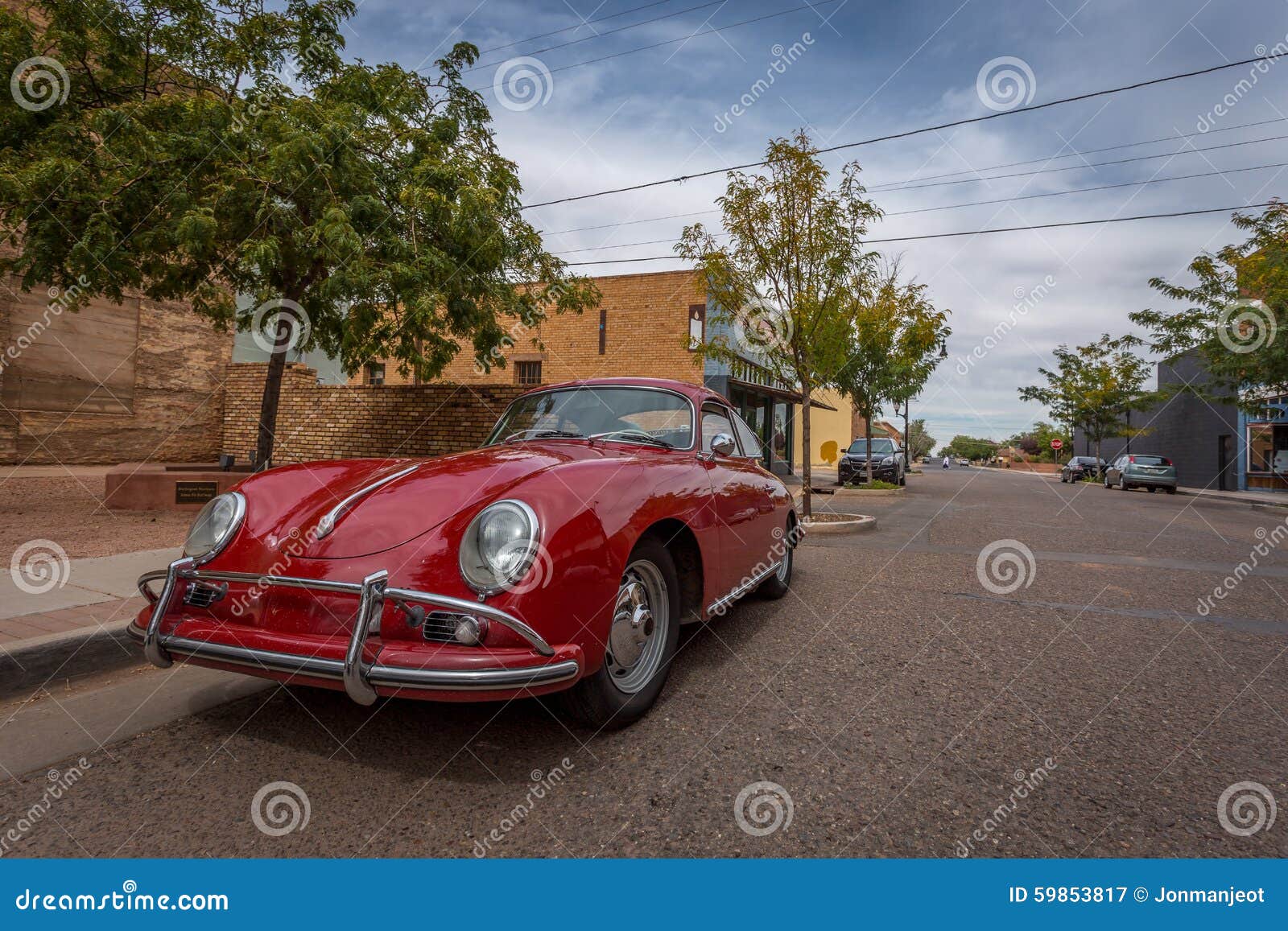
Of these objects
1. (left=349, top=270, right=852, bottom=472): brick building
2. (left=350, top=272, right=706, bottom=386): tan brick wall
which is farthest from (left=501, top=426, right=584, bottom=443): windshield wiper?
(left=350, top=272, right=706, bottom=386): tan brick wall

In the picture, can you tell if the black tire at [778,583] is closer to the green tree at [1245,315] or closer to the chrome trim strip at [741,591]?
the chrome trim strip at [741,591]

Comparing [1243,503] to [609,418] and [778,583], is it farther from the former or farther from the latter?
[609,418]

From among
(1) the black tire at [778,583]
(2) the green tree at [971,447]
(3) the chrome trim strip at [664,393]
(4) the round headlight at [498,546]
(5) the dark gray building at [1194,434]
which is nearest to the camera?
(4) the round headlight at [498,546]

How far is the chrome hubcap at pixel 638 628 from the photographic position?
2.62 meters

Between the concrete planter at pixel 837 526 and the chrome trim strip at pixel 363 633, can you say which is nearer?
the chrome trim strip at pixel 363 633

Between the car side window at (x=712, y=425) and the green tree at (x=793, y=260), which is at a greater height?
the green tree at (x=793, y=260)

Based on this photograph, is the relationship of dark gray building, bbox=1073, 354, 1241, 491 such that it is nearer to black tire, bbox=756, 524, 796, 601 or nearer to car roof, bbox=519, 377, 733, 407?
black tire, bbox=756, 524, 796, 601

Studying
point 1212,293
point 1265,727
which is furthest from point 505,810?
point 1212,293

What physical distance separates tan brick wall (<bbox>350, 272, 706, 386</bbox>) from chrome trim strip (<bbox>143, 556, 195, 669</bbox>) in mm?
15164

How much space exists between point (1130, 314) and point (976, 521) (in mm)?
15406

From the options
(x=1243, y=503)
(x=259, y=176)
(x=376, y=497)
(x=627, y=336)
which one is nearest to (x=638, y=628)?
(x=376, y=497)

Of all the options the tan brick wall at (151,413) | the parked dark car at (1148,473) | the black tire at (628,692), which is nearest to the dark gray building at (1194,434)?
the parked dark car at (1148,473)

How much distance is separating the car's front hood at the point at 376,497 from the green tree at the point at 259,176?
14.6ft

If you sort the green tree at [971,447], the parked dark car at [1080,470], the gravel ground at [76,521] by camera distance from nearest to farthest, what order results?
the gravel ground at [76,521] < the parked dark car at [1080,470] < the green tree at [971,447]
